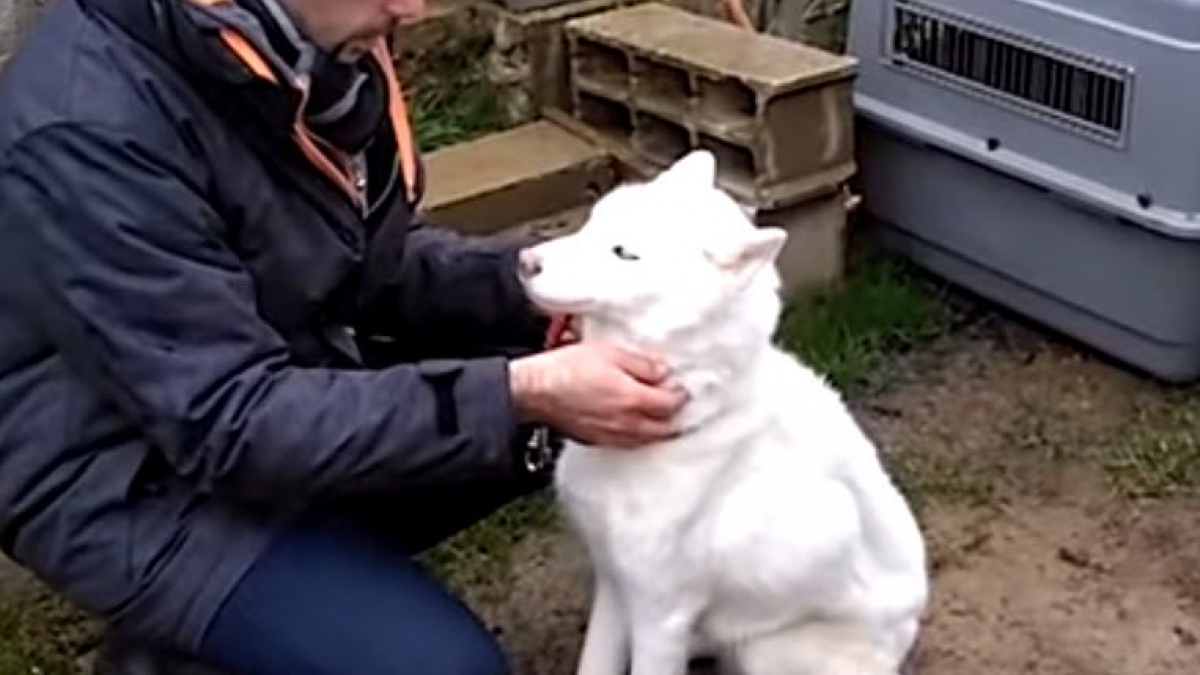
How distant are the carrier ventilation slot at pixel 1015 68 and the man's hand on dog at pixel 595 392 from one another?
123 cm

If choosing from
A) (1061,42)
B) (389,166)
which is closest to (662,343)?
(389,166)

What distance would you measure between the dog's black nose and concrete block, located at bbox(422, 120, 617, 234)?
1026 millimetres

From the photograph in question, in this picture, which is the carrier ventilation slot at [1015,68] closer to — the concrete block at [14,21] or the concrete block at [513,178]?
the concrete block at [513,178]

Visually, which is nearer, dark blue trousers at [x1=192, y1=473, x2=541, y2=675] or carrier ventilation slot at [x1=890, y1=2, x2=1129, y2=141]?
dark blue trousers at [x1=192, y1=473, x2=541, y2=675]

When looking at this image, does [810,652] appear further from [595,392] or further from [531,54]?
[531,54]

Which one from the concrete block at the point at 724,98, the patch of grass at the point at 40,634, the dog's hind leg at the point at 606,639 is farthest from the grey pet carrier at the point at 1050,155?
the patch of grass at the point at 40,634

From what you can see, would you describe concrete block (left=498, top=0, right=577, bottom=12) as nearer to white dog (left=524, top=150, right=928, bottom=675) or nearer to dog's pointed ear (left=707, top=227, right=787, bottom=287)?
white dog (left=524, top=150, right=928, bottom=675)

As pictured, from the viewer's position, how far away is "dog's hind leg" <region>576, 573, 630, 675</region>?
7.95 feet

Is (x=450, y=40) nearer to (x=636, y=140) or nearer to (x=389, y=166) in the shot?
(x=636, y=140)

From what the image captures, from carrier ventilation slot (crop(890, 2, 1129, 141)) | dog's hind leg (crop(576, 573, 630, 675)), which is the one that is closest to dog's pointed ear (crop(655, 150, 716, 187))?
dog's hind leg (crop(576, 573, 630, 675))

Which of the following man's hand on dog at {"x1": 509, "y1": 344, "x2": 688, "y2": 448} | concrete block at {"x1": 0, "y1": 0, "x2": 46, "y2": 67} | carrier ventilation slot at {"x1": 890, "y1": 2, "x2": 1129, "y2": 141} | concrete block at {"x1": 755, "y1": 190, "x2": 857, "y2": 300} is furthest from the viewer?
concrete block at {"x1": 755, "y1": 190, "x2": 857, "y2": 300}

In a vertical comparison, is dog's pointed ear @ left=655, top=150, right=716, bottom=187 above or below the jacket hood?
below

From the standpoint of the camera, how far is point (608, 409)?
7.04 ft

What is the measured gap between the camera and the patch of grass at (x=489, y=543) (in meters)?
2.90
